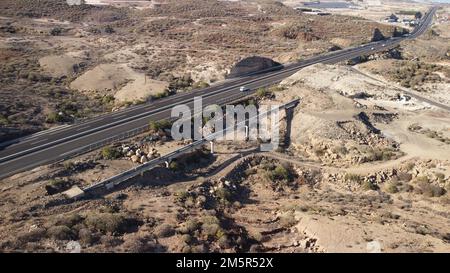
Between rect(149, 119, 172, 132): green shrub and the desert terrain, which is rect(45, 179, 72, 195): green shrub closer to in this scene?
the desert terrain

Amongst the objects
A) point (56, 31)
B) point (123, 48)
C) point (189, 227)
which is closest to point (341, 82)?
point (189, 227)

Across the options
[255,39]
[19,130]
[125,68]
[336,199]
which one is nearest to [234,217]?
[336,199]

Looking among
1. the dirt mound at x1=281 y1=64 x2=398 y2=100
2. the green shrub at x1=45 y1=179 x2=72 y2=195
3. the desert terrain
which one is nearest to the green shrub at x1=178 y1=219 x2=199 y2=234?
the desert terrain

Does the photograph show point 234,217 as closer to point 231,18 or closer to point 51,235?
point 51,235

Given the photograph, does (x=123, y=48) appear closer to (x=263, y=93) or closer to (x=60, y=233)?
(x=263, y=93)

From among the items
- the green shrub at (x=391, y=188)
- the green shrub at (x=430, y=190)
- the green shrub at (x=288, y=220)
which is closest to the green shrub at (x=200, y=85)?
the green shrub at (x=391, y=188)

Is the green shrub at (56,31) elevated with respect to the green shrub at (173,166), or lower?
elevated

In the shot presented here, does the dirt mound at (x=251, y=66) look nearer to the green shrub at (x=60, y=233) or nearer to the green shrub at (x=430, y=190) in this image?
the green shrub at (x=430, y=190)

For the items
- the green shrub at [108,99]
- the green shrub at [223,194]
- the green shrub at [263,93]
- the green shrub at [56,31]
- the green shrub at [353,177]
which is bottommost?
the green shrub at [353,177]
